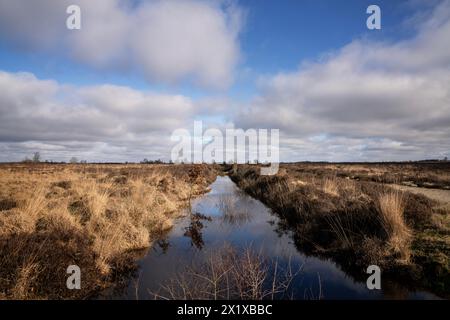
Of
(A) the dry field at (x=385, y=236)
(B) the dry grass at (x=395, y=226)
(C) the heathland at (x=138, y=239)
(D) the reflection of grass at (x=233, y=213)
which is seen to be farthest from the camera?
(D) the reflection of grass at (x=233, y=213)

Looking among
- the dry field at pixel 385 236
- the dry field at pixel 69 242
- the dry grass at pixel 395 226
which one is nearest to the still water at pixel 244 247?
the dry field at pixel 385 236

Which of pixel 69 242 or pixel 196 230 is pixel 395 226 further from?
pixel 69 242

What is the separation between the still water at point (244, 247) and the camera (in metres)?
6.86

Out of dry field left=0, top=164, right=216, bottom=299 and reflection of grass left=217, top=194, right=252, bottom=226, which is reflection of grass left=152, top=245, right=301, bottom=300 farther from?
reflection of grass left=217, top=194, right=252, bottom=226

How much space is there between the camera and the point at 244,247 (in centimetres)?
1008

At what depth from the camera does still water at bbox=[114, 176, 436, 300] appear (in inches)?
270

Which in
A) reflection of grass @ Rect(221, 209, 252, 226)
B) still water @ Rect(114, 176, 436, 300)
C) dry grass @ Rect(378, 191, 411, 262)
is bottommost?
still water @ Rect(114, 176, 436, 300)

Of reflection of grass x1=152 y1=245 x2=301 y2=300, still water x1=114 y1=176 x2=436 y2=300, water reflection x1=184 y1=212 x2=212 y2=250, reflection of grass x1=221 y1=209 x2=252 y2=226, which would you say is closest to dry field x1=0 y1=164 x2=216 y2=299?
still water x1=114 y1=176 x2=436 y2=300

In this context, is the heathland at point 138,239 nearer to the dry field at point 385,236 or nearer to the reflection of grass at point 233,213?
the dry field at point 385,236

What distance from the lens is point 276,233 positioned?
39.3ft
